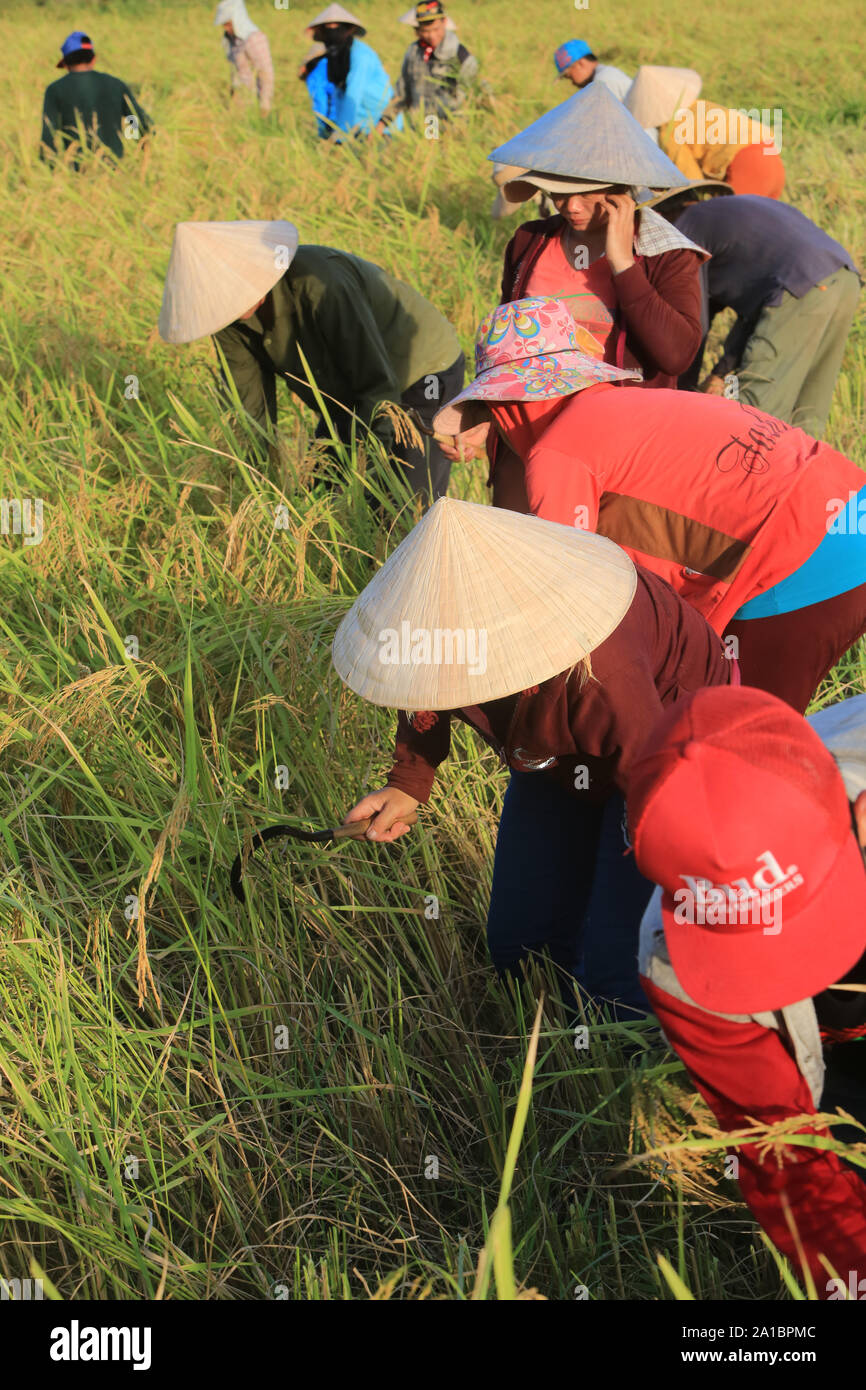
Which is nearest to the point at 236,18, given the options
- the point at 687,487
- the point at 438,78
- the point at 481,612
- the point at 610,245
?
the point at 438,78

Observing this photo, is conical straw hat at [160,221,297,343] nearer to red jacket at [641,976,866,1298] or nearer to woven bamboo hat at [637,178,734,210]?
woven bamboo hat at [637,178,734,210]

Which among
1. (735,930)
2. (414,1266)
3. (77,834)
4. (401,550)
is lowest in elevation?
(414,1266)

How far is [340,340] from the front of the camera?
275 cm

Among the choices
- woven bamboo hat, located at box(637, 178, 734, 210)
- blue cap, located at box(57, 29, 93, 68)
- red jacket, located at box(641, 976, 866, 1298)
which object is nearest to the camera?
red jacket, located at box(641, 976, 866, 1298)

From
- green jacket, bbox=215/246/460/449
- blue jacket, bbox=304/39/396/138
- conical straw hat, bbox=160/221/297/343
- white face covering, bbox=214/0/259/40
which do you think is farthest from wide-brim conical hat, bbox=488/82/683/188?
white face covering, bbox=214/0/259/40

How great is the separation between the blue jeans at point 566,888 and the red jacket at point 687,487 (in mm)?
435

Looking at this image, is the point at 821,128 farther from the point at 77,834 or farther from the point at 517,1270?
the point at 517,1270

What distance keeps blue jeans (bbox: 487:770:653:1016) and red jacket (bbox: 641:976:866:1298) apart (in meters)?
0.58

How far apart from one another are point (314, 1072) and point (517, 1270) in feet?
1.45

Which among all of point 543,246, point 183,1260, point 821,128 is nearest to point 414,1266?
point 183,1260

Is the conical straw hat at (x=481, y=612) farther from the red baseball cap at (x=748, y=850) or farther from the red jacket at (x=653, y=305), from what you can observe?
the red jacket at (x=653, y=305)

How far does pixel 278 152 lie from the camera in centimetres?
573

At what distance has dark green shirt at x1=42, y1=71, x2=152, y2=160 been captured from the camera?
227 inches

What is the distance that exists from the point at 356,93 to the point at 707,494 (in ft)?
17.0
